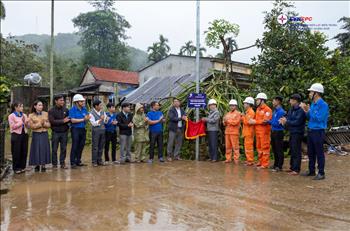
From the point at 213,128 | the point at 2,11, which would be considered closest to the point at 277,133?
the point at 213,128

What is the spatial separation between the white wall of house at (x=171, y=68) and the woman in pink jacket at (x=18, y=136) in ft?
37.6

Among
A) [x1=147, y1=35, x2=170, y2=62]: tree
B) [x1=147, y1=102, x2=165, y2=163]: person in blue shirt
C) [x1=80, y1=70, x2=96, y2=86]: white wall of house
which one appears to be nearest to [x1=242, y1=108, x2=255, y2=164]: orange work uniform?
[x1=147, y1=102, x2=165, y2=163]: person in blue shirt

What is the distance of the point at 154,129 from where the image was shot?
9.71m

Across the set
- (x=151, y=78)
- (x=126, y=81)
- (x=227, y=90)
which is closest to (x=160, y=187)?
(x=227, y=90)

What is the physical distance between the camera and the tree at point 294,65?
10.4 metres

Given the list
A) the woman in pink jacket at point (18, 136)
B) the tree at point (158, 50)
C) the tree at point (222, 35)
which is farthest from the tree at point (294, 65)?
the tree at point (158, 50)

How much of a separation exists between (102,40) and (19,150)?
143ft

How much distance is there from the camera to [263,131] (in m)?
8.66

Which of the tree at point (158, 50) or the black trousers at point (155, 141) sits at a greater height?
the tree at point (158, 50)

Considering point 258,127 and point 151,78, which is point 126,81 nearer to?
point 151,78

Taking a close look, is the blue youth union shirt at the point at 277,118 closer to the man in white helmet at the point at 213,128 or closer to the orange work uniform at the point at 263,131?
the orange work uniform at the point at 263,131

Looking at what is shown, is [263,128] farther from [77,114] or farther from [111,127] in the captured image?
[77,114]

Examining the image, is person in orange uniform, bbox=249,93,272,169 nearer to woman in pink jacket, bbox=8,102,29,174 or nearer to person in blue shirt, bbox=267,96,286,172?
person in blue shirt, bbox=267,96,286,172

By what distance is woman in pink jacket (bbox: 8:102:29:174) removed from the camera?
7.91m
